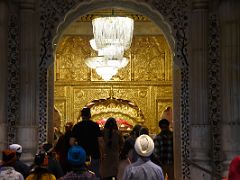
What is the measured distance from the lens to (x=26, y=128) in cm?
881

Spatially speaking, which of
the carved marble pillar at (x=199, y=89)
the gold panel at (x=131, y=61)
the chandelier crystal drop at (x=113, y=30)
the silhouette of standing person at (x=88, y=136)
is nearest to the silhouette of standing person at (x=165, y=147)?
the carved marble pillar at (x=199, y=89)

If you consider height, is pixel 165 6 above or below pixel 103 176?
above

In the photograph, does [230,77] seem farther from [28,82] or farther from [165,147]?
[28,82]

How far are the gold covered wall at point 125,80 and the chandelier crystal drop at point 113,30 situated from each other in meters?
4.04

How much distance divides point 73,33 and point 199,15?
6800 millimetres

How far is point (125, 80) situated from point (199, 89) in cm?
722

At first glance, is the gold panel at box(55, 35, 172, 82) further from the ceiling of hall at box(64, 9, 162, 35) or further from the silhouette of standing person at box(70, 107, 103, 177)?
the silhouette of standing person at box(70, 107, 103, 177)

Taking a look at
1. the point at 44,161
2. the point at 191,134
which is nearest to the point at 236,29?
the point at 191,134

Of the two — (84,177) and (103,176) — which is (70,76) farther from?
(84,177)

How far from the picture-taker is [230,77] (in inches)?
344

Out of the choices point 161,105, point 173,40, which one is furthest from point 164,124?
point 161,105

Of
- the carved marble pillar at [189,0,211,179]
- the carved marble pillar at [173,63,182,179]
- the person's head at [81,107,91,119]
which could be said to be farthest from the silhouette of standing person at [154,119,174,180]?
the person's head at [81,107,91,119]

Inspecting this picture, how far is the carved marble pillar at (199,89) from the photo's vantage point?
8.90 meters

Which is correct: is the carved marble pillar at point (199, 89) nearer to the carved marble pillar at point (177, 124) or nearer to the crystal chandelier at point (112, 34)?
the carved marble pillar at point (177, 124)
